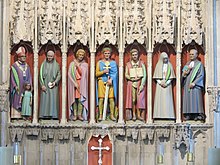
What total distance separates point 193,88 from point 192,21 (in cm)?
151

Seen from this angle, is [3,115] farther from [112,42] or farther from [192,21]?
[192,21]

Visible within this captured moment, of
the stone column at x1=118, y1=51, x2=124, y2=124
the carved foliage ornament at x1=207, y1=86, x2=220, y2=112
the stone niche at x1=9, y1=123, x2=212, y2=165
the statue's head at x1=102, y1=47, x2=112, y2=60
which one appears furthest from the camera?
the statue's head at x1=102, y1=47, x2=112, y2=60

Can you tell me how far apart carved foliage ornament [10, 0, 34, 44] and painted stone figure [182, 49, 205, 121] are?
3.59 metres

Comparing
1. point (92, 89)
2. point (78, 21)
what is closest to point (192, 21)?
point (78, 21)

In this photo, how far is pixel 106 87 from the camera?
13.9m

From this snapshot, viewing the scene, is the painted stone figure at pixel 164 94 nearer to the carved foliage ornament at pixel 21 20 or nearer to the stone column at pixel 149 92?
the stone column at pixel 149 92

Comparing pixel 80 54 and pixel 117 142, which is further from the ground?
pixel 80 54

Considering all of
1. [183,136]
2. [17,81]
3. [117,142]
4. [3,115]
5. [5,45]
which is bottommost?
[117,142]

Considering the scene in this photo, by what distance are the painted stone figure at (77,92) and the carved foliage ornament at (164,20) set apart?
186cm

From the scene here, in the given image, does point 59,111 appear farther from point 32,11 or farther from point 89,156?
point 32,11

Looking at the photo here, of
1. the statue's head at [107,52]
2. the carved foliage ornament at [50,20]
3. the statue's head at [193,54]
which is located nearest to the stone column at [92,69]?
the statue's head at [107,52]

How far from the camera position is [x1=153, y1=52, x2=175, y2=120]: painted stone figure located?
13766mm

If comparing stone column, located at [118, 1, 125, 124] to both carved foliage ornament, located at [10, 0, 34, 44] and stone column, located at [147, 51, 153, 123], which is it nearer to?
stone column, located at [147, 51, 153, 123]

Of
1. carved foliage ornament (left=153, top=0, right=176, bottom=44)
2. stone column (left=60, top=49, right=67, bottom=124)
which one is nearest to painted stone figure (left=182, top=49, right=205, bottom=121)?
carved foliage ornament (left=153, top=0, right=176, bottom=44)
